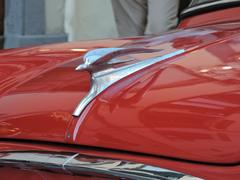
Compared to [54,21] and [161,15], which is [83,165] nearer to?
[161,15]

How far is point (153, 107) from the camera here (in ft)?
4.10

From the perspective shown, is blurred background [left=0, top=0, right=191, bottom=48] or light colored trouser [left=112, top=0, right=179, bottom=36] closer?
light colored trouser [left=112, top=0, right=179, bottom=36]

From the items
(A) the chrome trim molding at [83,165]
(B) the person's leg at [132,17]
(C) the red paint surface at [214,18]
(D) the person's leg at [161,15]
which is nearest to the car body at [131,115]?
(A) the chrome trim molding at [83,165]

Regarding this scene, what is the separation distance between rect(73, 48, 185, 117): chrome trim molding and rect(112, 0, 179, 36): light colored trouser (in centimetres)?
211

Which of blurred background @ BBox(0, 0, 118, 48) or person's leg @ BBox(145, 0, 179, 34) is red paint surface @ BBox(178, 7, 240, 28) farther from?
blurred background @ BBox(0, 0, 118, 48)

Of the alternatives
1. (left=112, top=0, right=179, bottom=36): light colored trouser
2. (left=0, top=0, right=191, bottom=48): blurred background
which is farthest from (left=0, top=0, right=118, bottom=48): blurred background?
(left=112, top=0, right=179, bottom=36): light colored trouser

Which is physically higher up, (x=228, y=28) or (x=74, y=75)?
(x=228, y=28)

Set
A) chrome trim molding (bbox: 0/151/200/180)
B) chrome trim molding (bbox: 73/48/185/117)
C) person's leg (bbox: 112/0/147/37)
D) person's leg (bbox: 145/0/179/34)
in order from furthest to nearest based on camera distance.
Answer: person's leg (bbox: 112/0/147/37), person's leg (bbox: 145/0/179/34), chrome trim molding (bbox: 73/48/185/117), chrome trim molding (bbox: 0/151/200/180)

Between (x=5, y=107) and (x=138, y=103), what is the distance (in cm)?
40

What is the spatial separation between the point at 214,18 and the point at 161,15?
151 cm

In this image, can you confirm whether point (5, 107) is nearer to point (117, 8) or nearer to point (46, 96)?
point (46, 96)

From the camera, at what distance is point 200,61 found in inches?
55.4

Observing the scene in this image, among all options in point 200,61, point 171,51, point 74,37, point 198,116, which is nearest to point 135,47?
point 171,51

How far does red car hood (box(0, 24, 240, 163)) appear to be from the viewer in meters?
1.17
